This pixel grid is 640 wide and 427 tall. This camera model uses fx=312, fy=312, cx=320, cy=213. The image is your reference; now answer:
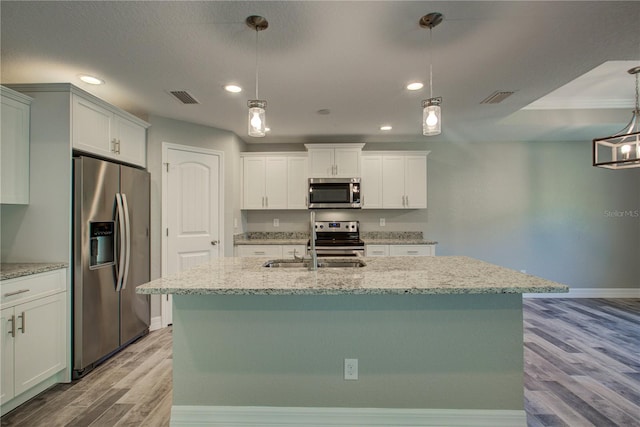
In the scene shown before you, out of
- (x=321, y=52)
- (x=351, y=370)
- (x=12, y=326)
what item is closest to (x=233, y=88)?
(x=321, y=52)

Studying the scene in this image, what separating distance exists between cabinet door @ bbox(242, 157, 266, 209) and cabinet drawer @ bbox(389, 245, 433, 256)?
6.37 feet

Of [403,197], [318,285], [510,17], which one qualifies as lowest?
[318,285]

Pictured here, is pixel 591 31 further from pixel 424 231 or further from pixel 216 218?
pixel 216 218

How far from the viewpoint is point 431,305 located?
69.4 inches

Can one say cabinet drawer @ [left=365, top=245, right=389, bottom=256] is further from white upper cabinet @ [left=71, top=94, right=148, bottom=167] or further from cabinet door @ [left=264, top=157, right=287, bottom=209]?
white upper cabinet @ [left=71, top=94, right=148, bottom=167]

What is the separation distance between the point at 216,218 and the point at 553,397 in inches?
140

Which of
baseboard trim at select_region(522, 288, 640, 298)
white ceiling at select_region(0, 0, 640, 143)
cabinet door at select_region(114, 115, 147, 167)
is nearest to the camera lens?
white ceiling at select_region(0, 0, 640, 143)

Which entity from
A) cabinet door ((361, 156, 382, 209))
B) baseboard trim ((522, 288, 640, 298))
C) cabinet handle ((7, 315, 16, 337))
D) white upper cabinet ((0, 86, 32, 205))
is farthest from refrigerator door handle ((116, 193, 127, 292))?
baseboard trim ((522, 288, 640, 298))

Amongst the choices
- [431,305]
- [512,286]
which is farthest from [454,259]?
[512,286]

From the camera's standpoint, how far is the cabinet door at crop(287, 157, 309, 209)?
176 inches

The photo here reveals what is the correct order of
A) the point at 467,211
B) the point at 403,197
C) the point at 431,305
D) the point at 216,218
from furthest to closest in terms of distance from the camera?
the point at 467,211 → the point at 403,197 → the point at 216,218 → the point at 431,305

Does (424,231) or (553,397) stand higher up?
(424,231)

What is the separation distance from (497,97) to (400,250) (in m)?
2.08

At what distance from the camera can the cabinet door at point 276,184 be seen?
447 centimetres
